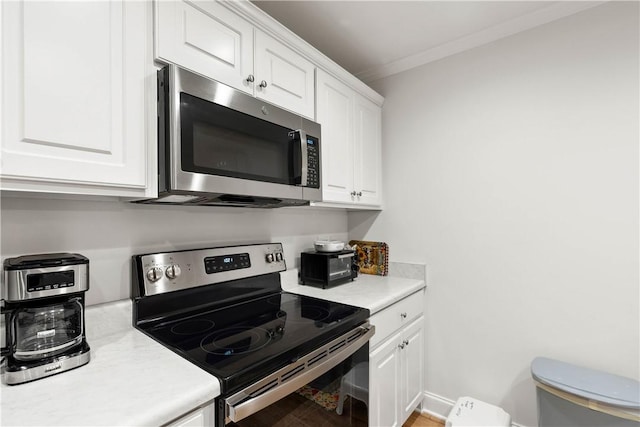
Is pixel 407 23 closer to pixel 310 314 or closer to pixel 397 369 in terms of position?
pixel 310 314

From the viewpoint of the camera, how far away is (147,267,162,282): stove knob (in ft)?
4.11

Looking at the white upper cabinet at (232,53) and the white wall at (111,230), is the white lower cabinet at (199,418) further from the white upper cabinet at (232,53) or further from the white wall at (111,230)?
the white upper cabinet at (232,53)

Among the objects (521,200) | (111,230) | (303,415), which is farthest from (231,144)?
(521,200)

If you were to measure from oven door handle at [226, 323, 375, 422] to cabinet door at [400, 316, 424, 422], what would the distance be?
61 cm

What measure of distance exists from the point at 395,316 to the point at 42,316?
4.96ft

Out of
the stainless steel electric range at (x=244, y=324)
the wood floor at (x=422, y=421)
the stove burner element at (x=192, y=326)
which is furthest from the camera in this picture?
the wood floor at (x=422, y=421)

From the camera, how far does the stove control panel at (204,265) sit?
1.27 metres

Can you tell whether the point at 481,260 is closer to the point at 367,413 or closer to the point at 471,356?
the point at 471,356

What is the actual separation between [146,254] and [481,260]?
1.83 meters

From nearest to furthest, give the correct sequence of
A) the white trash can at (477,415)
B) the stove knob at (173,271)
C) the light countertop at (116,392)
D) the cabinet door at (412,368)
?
the light countertop at (116,392) < the stove knob at (173,271) < the white trash can at (477,415) < the cabinet door at (412,368)

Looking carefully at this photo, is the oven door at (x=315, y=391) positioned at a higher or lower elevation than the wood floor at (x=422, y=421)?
higher

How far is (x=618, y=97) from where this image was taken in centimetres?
154

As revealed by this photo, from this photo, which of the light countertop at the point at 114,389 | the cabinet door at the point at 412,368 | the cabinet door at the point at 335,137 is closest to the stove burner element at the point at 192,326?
the light countertop at the point at 114,389

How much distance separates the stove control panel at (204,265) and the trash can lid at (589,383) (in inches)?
56.3
